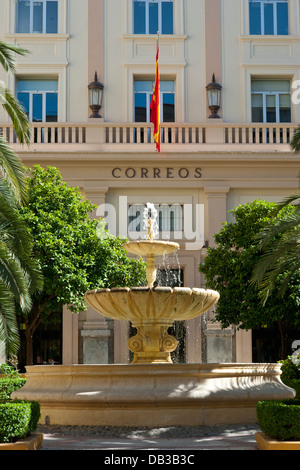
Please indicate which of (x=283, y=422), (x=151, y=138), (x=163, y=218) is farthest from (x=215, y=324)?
(x=283, y=422)

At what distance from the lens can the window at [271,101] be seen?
2505 cm

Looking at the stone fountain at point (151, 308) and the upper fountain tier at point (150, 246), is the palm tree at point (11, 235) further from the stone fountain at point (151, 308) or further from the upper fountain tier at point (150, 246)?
the upper fountain tier at point (150, 246)

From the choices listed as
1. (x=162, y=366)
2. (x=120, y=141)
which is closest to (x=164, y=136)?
(x=120, y=141)

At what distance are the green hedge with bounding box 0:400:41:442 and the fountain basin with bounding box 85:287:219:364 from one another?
3989mm

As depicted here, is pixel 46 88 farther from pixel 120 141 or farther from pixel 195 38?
pixel 195 38

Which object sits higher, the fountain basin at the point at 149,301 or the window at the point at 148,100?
the window at the point at 148,100

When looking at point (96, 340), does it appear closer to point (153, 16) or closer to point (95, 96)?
point (95, 96)

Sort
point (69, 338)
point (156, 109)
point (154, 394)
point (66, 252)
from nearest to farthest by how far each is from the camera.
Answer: point (154, 394)
point (66, 252)
point (156, 109)
point (69, 338)

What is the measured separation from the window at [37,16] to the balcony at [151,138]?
360cm

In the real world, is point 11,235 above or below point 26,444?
above

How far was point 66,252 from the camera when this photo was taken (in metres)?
19.2

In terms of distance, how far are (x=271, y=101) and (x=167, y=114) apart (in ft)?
11.4

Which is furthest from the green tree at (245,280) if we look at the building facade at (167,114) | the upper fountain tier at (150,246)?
the upper fountain tier at (150,246)

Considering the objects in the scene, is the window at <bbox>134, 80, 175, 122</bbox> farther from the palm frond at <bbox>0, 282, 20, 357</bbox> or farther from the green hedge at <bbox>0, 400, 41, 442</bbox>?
the green hedge at <bbox>0, 400, 41, 442</bbox>
